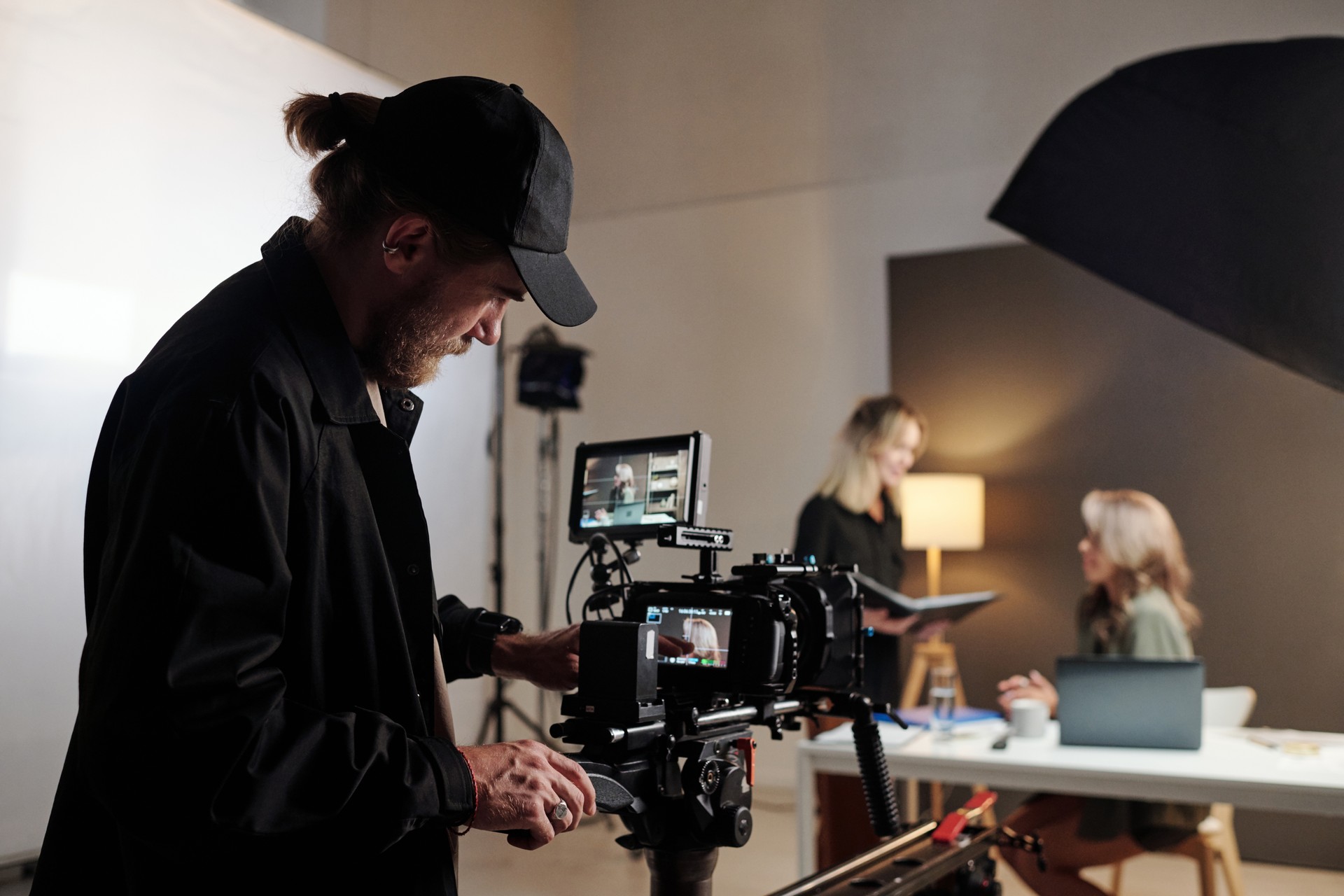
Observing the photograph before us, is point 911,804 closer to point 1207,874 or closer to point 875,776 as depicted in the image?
point 1207,874

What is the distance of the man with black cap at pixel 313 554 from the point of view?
30.9 inches

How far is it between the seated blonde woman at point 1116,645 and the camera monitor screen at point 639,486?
1.37 meters

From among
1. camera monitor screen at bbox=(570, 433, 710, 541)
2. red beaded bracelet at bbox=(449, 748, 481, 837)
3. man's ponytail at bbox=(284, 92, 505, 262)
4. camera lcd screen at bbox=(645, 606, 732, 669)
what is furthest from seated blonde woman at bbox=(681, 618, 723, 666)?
man's ponytail at bbox=(284, 92, 505, 262)

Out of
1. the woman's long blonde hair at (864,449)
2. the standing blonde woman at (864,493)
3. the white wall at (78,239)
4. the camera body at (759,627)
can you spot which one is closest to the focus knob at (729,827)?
the camera body at (759,627)

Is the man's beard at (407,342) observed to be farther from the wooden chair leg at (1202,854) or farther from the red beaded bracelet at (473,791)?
the wooden chair leg at (1202,854)

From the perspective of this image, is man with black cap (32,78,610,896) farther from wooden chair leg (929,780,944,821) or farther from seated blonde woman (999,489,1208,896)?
wooden chair leg (929,780,944,821)

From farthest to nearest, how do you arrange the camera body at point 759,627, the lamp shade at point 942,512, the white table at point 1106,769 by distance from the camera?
the lamp shade at point 942,512 → the white table at point 1106,769 → the camera body at point 759,627

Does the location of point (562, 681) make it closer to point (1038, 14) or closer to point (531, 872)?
point (531, 872)

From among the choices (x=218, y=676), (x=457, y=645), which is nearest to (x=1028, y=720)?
(x=457, y=645)

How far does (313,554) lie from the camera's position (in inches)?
35.5

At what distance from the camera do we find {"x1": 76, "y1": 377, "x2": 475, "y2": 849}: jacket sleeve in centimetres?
77

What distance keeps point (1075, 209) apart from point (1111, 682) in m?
2.34

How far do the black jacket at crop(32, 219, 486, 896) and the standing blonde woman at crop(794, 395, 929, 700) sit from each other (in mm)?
2668

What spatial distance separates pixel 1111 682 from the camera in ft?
8.05
